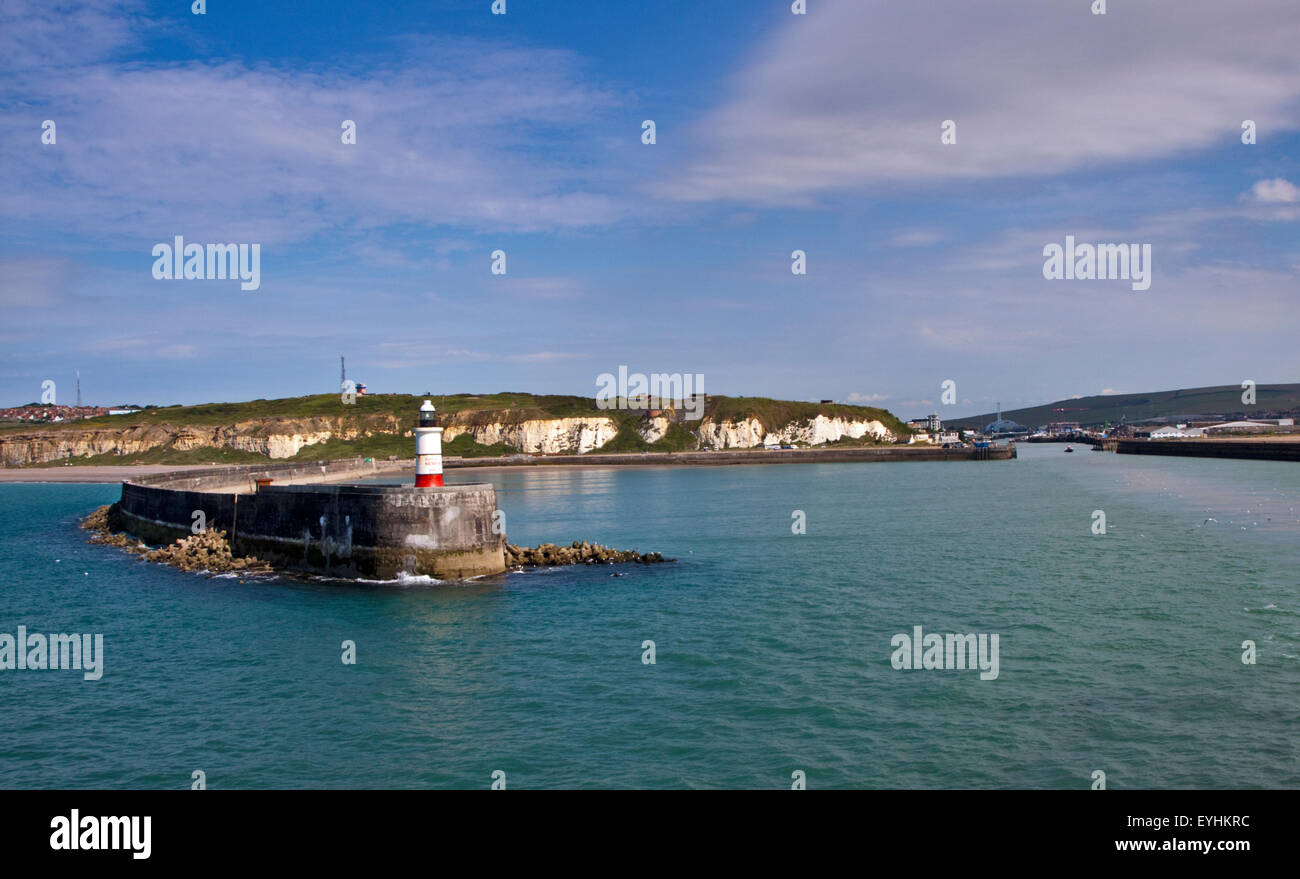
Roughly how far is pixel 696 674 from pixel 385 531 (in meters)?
14.8

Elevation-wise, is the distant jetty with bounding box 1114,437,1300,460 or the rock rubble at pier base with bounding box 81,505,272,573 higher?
the distant jetty with bounding box 1114,437,1300,460

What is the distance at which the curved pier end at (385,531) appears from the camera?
28.6 meters

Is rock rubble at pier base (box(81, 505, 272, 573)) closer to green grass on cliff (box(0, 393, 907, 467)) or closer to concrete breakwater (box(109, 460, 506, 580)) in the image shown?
concrete breakwater (box(109, 460, 506, 580))

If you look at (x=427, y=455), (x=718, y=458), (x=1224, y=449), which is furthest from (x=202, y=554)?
(x=1224, y=449)

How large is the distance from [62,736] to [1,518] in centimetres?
4998

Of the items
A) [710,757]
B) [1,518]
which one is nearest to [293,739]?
[710,757]

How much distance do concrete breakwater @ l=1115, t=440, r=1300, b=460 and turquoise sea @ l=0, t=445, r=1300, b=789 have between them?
86.3 meters

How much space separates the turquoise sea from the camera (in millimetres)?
13031

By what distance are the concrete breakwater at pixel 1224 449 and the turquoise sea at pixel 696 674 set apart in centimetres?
8630
